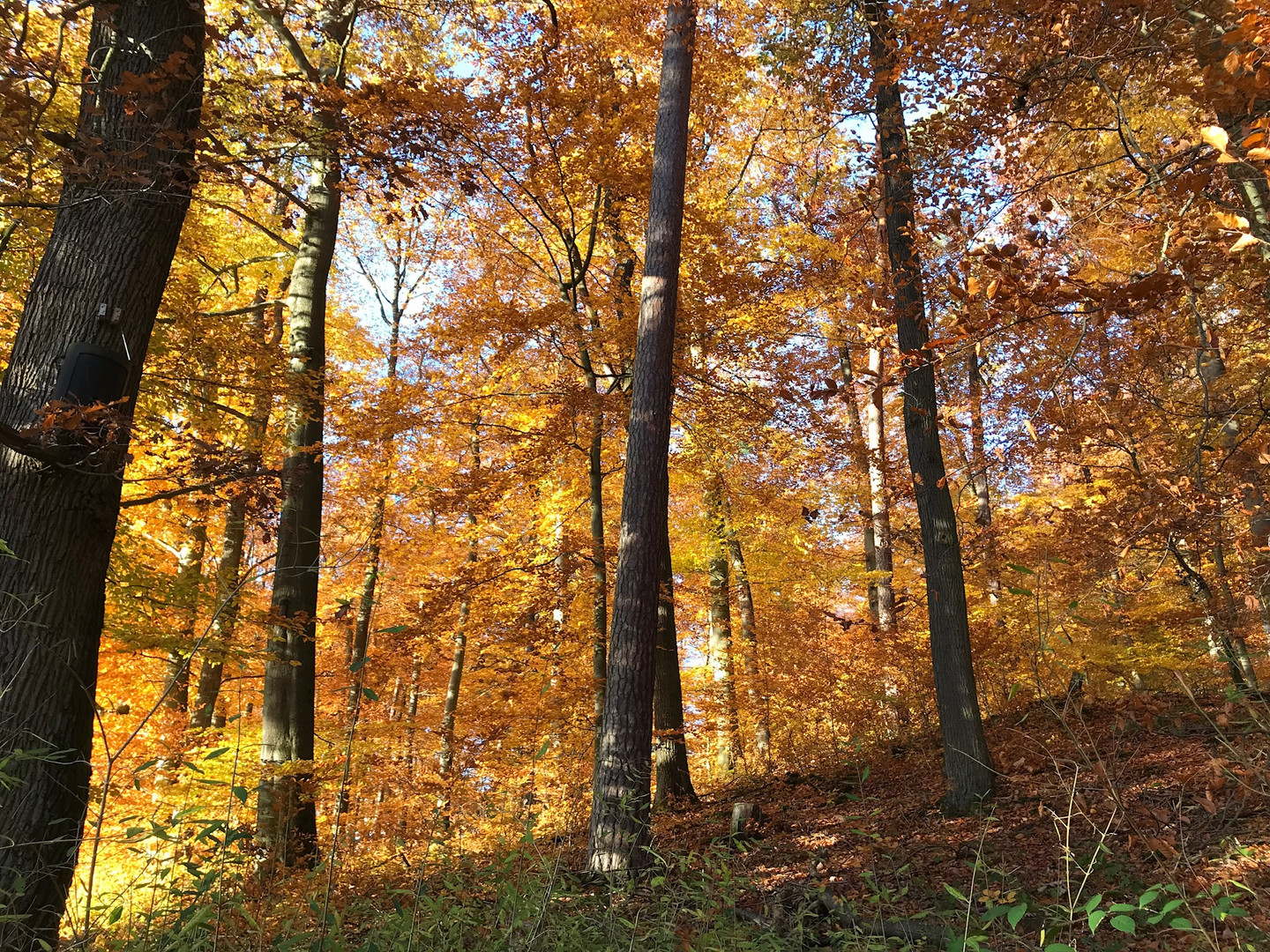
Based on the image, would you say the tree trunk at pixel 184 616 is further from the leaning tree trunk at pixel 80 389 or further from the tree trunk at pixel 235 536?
the leaning tree trunk at pixel 80 389

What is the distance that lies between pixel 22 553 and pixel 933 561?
704 centimetres

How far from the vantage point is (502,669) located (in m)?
9.00

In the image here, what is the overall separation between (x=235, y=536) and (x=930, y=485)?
9921 millimetres

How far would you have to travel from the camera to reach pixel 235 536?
36.6 ft

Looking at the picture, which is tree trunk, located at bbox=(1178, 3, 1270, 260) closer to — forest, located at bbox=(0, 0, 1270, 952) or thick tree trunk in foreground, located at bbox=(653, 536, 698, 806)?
forest, located at bbox=(0, 0, 1270, 952)

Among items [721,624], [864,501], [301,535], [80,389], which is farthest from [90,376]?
[864,501]

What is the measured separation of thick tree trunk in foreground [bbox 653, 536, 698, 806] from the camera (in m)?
8.98

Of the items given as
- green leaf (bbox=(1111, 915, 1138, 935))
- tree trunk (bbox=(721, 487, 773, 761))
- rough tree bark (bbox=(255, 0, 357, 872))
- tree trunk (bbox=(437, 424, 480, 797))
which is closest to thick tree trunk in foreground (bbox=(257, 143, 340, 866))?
rough tree bark (bbox=(255, 0, 357, 872))

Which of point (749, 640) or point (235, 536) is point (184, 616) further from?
point (749, 640)

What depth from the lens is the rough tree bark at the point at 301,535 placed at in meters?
6.94

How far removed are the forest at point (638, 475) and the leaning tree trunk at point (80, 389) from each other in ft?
0.08

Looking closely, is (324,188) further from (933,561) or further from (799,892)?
(799,892)

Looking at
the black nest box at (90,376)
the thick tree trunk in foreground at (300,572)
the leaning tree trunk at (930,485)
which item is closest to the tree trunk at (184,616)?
the thick tree trunk in foreground at (300,572)

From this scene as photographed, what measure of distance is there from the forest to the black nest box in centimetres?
2
